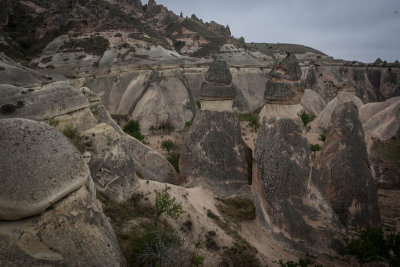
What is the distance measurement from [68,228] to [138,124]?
14344mm

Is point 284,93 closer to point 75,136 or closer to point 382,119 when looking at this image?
point 75,136

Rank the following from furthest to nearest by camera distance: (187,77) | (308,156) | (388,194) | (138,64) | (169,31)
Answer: (169,31) → (187,77) → (138,64) → (388,194) → (308,156)

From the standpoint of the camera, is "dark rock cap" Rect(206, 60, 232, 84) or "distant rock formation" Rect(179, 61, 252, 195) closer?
"distant rock formation" Rect(179, 61, 252, 195)

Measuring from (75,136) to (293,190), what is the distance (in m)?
5.85

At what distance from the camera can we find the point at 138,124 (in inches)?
705

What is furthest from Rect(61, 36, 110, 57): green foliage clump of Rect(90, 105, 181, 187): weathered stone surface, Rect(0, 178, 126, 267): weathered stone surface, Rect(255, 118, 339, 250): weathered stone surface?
Rect(0, 178, 126, 267): weathered stone surface

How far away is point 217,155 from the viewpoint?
362 inches

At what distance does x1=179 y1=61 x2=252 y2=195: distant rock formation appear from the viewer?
359 inches

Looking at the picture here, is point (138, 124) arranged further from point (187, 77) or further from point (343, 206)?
point (343, 206)

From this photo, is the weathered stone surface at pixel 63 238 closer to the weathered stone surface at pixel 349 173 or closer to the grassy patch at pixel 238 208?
the grassy patch at pixel 238 208

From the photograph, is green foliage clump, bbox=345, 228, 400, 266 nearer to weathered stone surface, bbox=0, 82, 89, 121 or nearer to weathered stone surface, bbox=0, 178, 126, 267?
weathered stone surface, bbox=0, 178, 126, 267

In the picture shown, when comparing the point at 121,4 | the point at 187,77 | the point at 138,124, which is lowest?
the point at 138,124

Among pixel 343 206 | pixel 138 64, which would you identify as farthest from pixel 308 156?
pixel 138 64

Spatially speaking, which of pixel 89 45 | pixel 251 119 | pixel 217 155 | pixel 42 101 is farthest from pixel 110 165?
pixel 89 45
